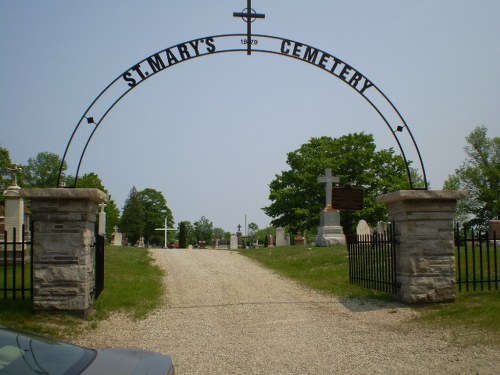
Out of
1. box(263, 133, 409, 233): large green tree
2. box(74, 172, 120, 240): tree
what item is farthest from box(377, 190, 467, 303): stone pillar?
box(74, 172, 120, 240): tree

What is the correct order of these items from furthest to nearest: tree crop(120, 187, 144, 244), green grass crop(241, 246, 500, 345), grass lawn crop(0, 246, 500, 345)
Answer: tree crop(120, 187, 144, 244) → grass lawn crop(0, 246, 500, 345) → green grass crop(241, 246, 500, 345)

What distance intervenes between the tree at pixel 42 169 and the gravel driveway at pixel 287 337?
6782 centimetres

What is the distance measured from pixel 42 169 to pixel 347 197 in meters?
62.5

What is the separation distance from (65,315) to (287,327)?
376 cm

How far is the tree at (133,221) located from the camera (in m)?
78.4

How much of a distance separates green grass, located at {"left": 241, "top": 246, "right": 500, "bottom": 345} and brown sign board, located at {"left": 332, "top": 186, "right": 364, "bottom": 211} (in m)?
4.82

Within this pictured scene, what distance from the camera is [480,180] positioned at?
180ft

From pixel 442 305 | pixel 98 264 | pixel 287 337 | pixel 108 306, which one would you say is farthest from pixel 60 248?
pixel 442 305

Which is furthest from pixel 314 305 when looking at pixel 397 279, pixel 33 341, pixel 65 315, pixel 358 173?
pixel 358 173

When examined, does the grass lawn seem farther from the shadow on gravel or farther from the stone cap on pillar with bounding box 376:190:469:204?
the stone cap on pillar with bounding box 376:190:469:204

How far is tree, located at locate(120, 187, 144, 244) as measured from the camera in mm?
78375

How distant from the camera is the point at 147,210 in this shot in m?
88.7

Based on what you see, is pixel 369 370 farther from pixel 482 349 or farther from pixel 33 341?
pixel 33 341

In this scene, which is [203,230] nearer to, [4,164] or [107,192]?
[107,192]
